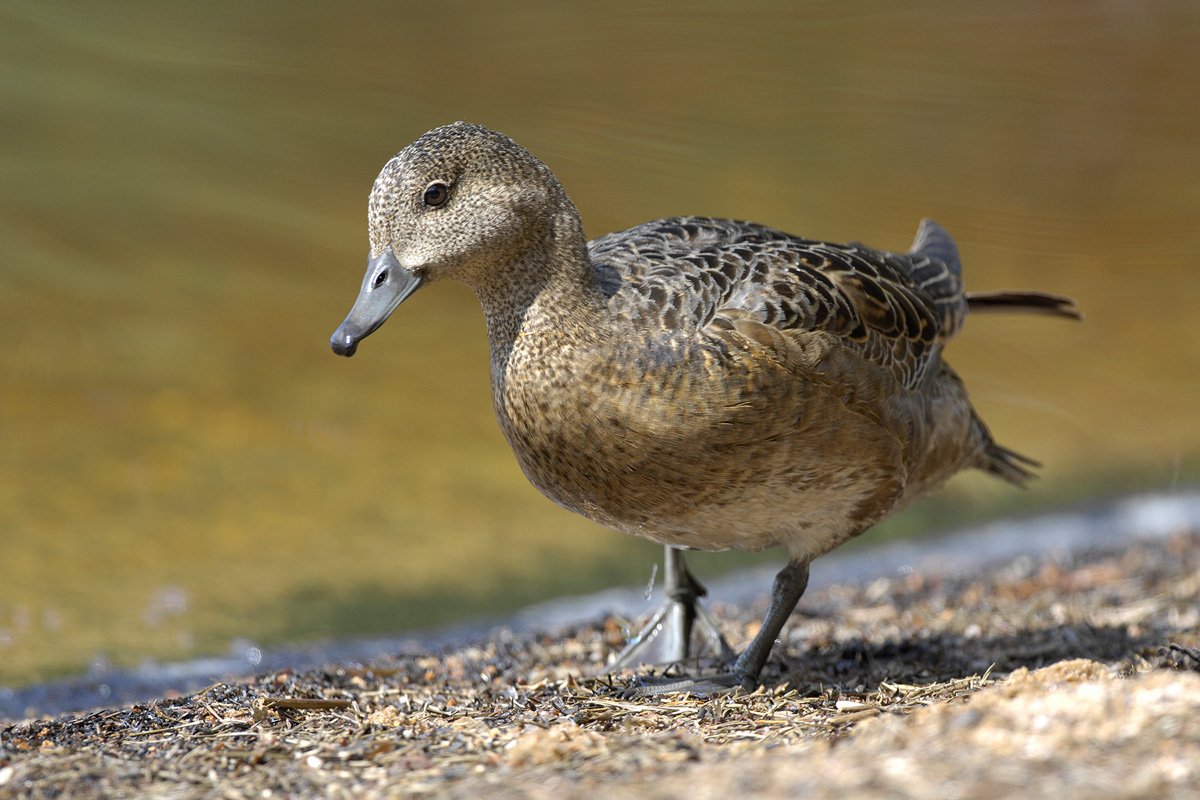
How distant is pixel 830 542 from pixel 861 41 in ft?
26.7

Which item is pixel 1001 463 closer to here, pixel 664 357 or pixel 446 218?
pixel 664 357

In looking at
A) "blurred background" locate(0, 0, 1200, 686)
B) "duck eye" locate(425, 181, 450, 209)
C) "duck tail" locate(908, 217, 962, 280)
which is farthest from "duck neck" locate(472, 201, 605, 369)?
"blurred background" locate(0, 0, 1200, 686)

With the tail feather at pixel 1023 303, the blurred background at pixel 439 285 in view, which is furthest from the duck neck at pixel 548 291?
the blurred background at pixel 439 285

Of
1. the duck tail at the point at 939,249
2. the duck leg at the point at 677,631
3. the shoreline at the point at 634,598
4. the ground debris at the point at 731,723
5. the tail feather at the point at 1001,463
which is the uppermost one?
the duck tail at the point at 939,249

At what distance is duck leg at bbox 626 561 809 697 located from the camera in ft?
11.9

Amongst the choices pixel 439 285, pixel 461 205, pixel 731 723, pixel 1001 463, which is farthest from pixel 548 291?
pixel 439 285

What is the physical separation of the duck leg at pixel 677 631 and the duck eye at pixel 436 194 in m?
1.67

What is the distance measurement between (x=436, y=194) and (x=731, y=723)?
5.34ft

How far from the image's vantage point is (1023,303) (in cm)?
479

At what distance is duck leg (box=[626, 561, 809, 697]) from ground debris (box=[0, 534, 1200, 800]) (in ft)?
0.31

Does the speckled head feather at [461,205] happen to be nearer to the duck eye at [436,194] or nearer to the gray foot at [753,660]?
the duck eye at [436,194]

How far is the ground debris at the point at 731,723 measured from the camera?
2.14 m

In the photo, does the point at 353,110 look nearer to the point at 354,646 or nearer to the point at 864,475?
the point at 354,646

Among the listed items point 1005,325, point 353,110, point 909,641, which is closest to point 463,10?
point 353,110
